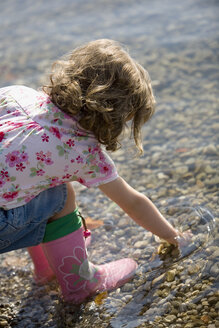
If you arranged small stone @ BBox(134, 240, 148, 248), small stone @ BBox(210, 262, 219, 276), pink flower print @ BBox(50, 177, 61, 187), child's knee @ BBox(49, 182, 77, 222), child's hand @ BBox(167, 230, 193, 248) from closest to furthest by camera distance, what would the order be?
pink flower print @ BBox(50, 177, 61, 187) < child's knee @ BBox(49, 182, 77, 222) < small stone @ BBox(210, 262, 219, 276) < child's hand @ BBox(167, 230, 193, 248) < small stone @ BBox(134, 240, 148, 248)

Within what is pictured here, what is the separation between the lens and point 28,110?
266cm

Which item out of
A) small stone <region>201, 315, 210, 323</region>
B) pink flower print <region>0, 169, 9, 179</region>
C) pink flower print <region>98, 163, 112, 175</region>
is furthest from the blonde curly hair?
small stone <region>201, 315, 210, 323</region>

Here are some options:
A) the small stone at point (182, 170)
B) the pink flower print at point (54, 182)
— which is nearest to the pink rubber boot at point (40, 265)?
the pink flower print at point (54, 182)

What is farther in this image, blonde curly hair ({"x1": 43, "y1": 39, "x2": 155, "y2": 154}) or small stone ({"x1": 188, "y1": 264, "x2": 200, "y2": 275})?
small stone ({"x1": 188, "y1": 264, "x2": 200, "y2": 275})

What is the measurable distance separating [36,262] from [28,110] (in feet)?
3.66

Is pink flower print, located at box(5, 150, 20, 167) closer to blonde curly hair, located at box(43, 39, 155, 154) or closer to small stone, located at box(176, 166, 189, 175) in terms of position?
blonde curly hair, located at box(43, 39, 155, 154)

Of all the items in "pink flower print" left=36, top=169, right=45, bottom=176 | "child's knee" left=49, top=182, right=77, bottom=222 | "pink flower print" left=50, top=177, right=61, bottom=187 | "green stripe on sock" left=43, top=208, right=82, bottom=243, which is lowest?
"green stripe on sock" left=43, top=208, right=82, bottom=243

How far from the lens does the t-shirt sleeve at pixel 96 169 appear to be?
8.54 feet

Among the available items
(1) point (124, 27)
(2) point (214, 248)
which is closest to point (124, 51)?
(2) point (214, 248)

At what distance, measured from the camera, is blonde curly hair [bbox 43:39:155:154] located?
258 centimetres

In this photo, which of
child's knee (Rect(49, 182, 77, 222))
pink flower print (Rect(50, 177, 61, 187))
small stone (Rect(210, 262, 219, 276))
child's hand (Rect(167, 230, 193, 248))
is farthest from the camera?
child's hand (Rect(167, 230, 193, 248))

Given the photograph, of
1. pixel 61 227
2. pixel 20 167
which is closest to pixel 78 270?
pixel 61 227

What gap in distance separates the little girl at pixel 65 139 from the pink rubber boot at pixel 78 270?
0.04ft

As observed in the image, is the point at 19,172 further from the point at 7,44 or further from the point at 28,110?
the point at 7,44
